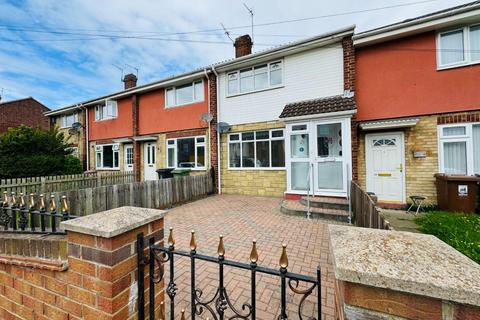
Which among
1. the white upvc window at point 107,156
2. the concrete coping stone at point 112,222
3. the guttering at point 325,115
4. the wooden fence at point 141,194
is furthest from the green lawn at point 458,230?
the white upvc window at point 107,156

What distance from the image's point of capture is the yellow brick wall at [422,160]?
709cm

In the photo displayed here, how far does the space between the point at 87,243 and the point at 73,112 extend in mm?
20172

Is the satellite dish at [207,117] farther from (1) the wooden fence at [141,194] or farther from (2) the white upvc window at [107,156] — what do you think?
(2) the white upvc window at [107,156]

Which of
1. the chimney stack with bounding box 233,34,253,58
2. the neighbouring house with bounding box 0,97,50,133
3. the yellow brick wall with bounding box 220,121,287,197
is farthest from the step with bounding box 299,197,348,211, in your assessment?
the neighbouring house with bounding box 0,97,50,133

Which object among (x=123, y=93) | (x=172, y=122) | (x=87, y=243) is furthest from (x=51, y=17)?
(x=87, y=243)

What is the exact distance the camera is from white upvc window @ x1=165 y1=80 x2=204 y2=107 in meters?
11.4

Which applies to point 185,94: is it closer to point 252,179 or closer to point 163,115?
point 163,115

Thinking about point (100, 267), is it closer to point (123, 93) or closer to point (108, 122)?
point (123, 93)

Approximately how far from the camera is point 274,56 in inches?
358

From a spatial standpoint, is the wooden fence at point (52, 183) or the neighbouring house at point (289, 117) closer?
the wooden fence at point (52, 183)

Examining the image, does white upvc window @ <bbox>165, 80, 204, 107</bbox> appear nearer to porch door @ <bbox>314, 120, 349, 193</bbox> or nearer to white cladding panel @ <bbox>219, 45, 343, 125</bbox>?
white cladding panel @ <bbox>219, 45, 343, 125</bbox>

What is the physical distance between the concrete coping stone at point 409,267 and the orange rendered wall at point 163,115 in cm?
1023

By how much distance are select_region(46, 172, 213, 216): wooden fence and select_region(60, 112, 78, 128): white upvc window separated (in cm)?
1398

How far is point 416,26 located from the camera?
699cm
